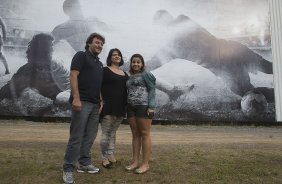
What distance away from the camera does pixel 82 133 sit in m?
4.41

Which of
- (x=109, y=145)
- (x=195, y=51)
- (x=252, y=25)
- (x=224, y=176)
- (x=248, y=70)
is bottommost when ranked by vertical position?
(x=224, y=176)

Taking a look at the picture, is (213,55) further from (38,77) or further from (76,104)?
(76,104)

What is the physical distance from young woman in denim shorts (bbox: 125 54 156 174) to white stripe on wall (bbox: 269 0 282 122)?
1710cm

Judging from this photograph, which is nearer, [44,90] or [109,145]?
[109,145]

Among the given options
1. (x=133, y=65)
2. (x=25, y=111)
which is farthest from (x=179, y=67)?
(x=133, y=65)

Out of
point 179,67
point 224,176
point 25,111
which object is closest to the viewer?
point 224,176

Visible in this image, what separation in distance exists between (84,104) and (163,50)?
16.5 meters

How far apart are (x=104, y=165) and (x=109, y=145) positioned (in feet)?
1.06

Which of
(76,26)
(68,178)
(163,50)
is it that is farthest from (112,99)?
(76,26)

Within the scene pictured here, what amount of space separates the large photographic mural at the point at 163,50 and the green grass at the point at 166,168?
12.9m

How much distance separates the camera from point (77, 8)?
2050cm

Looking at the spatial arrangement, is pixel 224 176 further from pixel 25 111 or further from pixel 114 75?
pixel 25 111

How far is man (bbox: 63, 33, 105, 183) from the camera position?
14.1 ft

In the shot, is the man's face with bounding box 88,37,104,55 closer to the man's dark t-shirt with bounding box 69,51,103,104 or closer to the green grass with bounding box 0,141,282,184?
the man's dark t-shirt with bounding box 69,51,103,104
